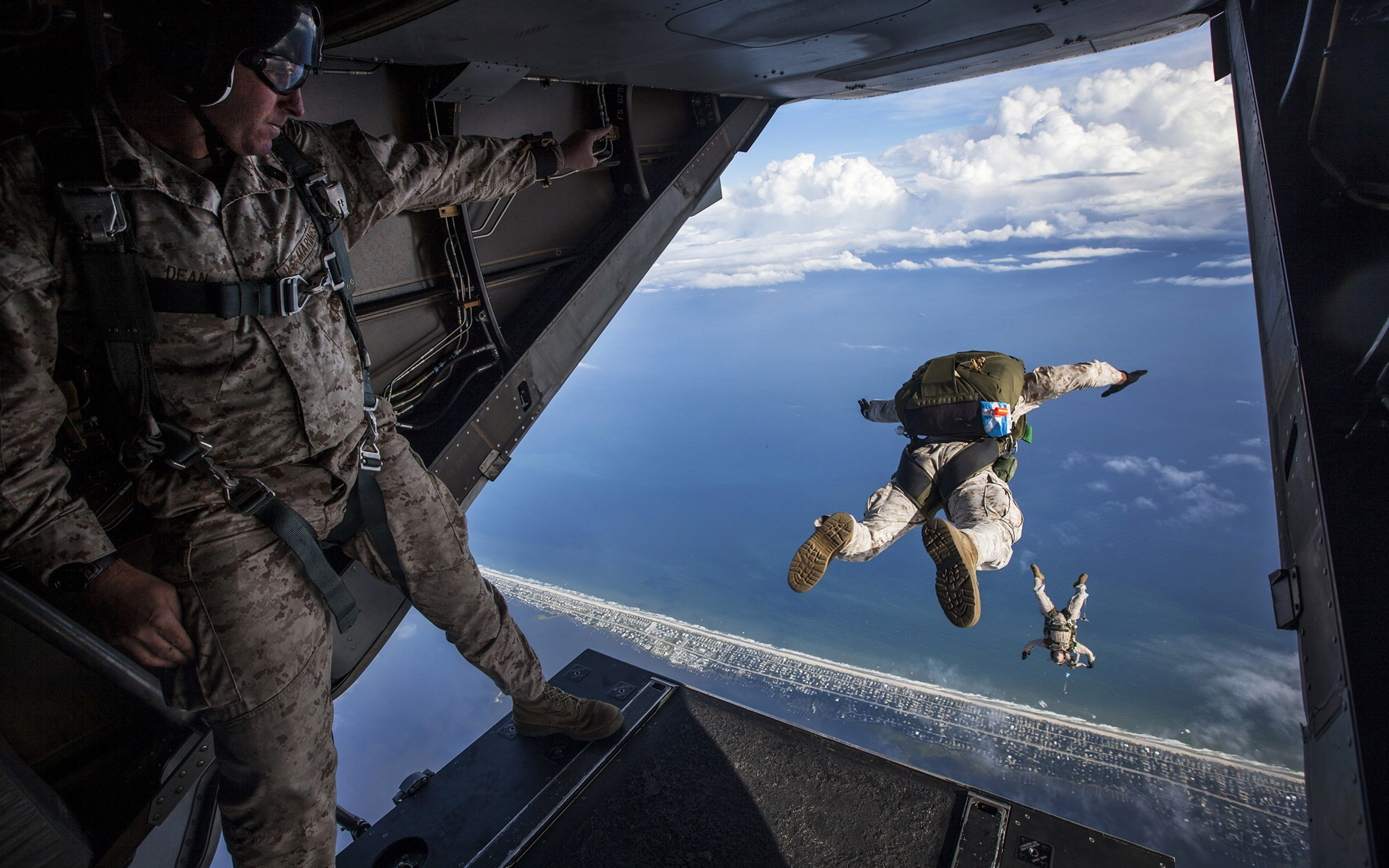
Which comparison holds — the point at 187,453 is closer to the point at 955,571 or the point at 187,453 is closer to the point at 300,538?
the point at 300,538

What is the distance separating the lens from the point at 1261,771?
2136 centimetres

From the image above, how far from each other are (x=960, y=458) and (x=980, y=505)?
10.6 inches

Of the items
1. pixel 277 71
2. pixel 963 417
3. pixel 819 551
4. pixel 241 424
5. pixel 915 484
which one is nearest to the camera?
pixel 277 71

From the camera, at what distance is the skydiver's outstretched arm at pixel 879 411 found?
397 centimetres

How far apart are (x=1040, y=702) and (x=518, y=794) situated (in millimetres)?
→ 29390

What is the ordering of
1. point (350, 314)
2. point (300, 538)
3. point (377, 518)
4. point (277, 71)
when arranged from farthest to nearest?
point (377, 518) < point (350, 314) < point (300, 538) < point (277, 71)

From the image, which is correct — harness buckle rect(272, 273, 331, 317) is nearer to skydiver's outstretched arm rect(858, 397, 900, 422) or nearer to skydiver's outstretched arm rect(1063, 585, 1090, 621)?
skydiver's outstretched arm rect(858, 397, 900, 422)

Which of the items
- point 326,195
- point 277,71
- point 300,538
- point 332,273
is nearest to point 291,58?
point 277,71

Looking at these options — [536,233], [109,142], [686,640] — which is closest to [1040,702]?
[686,640]

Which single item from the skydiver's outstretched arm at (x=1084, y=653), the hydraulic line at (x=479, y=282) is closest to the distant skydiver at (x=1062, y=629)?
the skydiver's outstretched arm at (x=1084, y=653)

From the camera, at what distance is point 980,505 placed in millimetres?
3266

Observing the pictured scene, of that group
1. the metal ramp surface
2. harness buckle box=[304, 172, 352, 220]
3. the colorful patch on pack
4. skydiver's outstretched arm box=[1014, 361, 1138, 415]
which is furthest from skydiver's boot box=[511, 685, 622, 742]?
skydiver's outstretched arm box=[1014, 361, 1138, 415]

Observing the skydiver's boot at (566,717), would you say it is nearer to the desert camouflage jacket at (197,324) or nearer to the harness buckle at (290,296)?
the desert camouflage jacket at (197,324)

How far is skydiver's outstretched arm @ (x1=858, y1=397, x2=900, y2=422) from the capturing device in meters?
3.97
